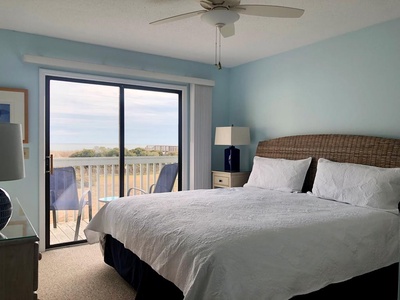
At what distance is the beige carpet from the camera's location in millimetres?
2591

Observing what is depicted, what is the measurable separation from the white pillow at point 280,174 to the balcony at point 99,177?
4.78 ft

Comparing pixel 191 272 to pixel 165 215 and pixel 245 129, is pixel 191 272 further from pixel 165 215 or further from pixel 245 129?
pixel 245 129

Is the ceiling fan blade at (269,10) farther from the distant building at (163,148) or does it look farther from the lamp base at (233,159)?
the distant building at (163,148)

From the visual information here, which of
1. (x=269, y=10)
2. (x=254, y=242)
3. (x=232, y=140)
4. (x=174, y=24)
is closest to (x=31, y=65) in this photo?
(x=174, y=24)

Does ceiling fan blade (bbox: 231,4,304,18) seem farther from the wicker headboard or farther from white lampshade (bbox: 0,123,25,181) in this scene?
white lampshade (bbox: 0,123,25,181)

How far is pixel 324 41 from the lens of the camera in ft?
11.6

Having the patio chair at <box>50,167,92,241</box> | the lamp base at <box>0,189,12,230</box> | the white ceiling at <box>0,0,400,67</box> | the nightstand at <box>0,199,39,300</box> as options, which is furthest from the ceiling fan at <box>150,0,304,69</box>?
the patio chair at <box>50,167,92,241</box>

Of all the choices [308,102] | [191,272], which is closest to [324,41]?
[308,102]

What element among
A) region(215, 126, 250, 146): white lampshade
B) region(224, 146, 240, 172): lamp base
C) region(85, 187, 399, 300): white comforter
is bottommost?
region(85, 187, 399, 300): white comforter

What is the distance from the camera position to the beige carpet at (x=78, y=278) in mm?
2591

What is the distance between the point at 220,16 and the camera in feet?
7.45

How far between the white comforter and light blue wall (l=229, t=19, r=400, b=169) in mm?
1095

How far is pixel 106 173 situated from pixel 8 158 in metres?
2.56

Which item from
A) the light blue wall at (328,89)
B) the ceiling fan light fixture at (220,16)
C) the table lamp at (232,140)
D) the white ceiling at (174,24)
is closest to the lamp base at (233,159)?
the table lamp at (232,140)
